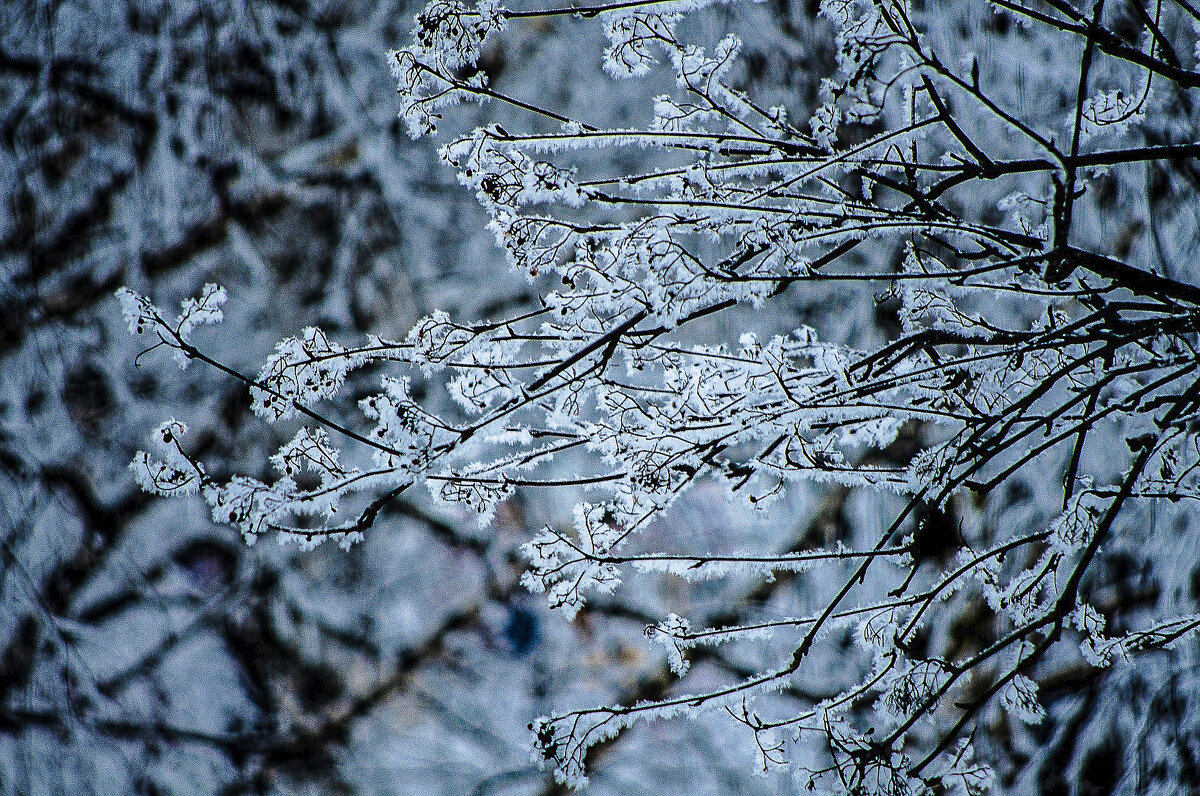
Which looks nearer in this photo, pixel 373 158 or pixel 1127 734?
pixel 1127 734

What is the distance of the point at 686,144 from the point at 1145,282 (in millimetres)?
1315

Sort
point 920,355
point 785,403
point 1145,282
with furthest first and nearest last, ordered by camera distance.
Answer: point 920,355 → point 785,403 → point 1145,282

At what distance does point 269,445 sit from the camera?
4391 millimetres

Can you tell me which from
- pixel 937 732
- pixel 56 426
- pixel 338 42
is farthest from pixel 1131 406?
pixel 56 426

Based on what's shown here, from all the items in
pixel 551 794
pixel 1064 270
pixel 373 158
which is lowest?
pixel 551 794

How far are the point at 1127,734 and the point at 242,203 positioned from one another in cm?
687

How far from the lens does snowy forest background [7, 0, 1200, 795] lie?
430 centimetres

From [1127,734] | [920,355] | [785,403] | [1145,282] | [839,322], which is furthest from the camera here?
[839,322]

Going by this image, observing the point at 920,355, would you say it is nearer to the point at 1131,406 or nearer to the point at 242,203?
the point at 1131,406

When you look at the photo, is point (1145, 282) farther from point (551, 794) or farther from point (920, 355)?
point (551, 794)

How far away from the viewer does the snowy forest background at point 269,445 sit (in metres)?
4.30

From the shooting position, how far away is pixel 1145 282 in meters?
1.70

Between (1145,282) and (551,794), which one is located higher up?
(1145,282)

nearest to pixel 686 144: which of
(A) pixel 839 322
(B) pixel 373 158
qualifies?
(A) pixel 839 322
